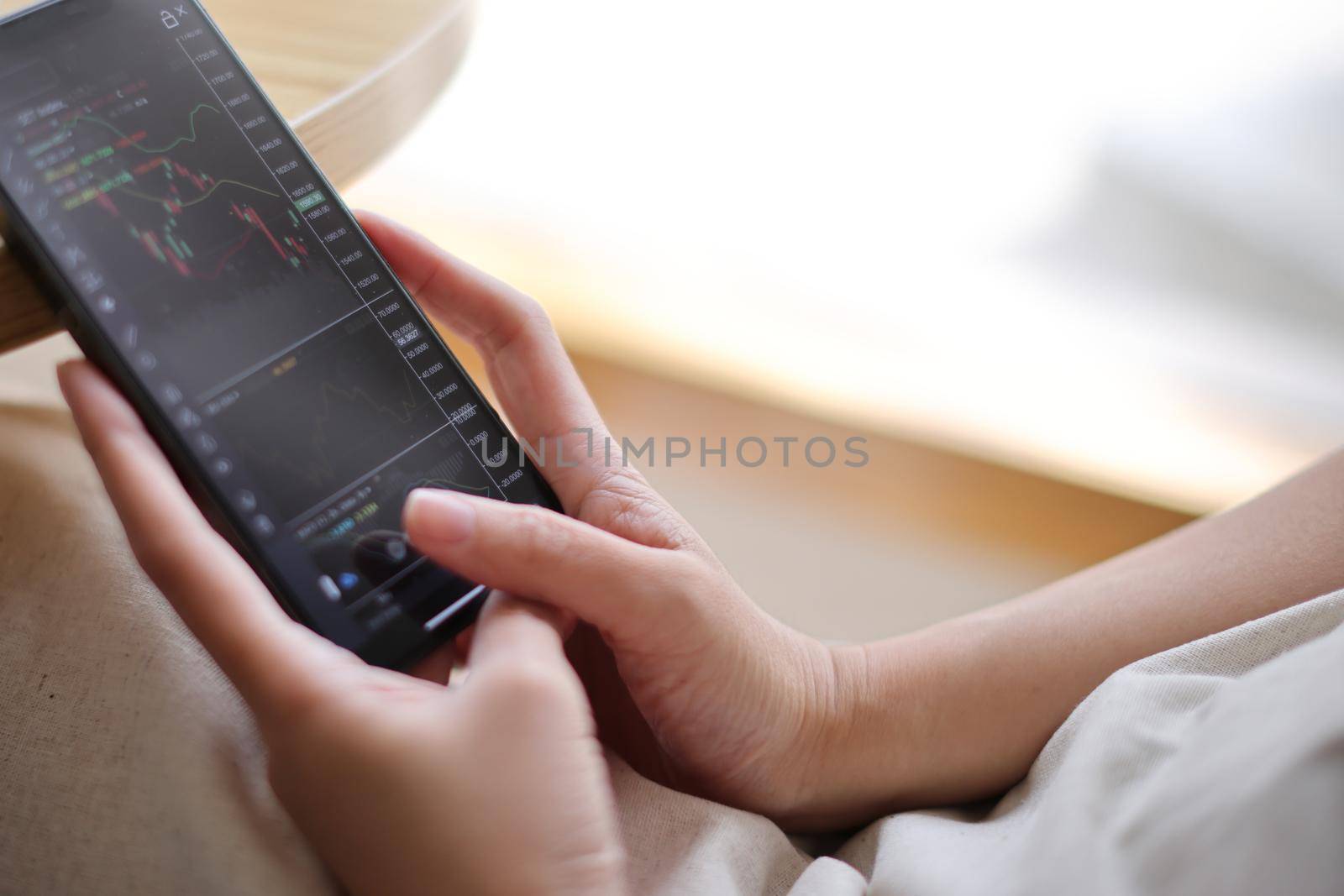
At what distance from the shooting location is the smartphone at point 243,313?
498 mm

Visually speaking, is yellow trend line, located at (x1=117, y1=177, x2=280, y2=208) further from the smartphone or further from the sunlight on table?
the sunlight on table

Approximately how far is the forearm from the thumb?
0.16m

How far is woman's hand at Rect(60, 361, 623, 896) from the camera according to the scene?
0.38 meters

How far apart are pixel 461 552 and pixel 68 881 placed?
21 cm

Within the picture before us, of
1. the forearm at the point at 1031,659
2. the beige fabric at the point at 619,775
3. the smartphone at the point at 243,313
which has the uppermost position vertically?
the smartphone at the point at 243,313

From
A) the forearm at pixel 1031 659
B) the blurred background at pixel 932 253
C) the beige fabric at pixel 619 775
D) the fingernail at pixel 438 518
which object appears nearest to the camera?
the beige fabric at pixel 619 775

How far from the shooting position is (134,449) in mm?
466

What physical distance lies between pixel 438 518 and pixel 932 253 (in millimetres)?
922

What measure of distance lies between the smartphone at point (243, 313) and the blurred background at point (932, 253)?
1.88ft

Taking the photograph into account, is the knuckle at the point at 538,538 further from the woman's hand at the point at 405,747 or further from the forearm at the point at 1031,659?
the forearm at the point at 1031,659

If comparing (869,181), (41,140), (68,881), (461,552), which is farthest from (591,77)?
(68,881)

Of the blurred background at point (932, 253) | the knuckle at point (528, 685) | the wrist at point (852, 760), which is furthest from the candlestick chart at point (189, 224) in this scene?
the blurred background at point (932, 253)

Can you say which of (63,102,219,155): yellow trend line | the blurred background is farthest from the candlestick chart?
the blurred background

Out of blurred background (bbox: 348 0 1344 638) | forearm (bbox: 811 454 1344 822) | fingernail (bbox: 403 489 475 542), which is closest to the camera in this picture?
fingernail (bbox: 403 489 475 542)
